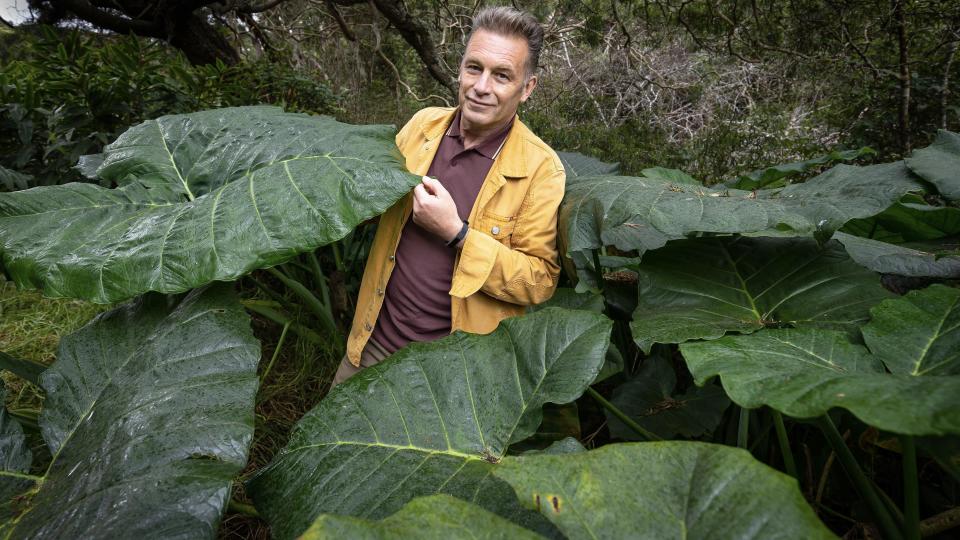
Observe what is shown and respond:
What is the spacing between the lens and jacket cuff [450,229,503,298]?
1.23 meters

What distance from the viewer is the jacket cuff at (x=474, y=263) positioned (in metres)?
1.23

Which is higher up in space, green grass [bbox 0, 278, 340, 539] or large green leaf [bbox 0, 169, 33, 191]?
large green leaf [bbox 0, 169, 33, 191]

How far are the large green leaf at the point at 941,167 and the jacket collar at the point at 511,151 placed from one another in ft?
2.70

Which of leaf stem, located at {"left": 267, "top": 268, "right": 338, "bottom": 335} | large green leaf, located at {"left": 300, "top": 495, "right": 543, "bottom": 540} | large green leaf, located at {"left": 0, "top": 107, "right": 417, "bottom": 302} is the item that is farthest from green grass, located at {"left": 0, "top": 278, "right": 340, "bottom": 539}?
large green leaf, located at {"left": 300, "top": 495, "right": 543, "bottom": 540}

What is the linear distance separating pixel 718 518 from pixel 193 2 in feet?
12.8

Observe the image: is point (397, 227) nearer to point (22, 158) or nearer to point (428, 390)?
point (428, 390)

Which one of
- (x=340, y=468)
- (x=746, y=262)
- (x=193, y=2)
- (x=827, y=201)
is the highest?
(x=193, y=2)

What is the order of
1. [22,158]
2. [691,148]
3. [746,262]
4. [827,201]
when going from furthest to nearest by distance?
[691,148]
[22,158]
[746,262]
[827,201]

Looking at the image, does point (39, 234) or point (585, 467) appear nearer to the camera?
point (585, 467)

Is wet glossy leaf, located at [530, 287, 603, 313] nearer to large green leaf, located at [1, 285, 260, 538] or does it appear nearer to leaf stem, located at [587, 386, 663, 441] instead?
leaf stem, located at [587, 386, 663, 441]

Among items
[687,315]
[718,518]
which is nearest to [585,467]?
[718,518]

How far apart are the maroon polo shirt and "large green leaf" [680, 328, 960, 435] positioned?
739 millimetres

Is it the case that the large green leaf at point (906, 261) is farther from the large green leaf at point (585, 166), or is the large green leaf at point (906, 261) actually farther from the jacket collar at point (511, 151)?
the large green leaf at point (585, 166)

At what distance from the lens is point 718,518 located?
1.59 feet
